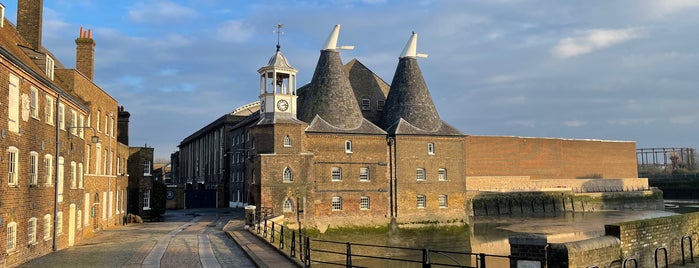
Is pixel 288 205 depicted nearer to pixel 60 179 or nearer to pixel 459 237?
pixel 459 237

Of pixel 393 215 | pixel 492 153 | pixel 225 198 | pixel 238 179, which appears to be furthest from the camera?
pixel 492 153

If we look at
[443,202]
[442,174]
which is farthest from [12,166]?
[443,202]

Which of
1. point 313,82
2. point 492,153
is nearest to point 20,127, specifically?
point 313,82

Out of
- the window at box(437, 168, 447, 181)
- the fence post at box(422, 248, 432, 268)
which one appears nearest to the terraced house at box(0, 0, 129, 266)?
the fence post at box(422, 248, 432, 268)

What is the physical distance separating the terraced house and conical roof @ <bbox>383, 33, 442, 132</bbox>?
18971 millimetres

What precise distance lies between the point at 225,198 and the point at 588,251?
141ft

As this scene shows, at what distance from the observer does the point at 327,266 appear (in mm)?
26750

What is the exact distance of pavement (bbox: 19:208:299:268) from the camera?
1486cm

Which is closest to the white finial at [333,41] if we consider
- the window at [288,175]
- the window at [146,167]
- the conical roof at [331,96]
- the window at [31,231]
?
the conical roof at [331,96]

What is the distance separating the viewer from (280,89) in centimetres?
3503

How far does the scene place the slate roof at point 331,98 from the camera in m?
35.8

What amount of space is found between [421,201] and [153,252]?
2284cm

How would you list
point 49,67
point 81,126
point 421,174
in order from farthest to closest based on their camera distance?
point 421,174, point 81,126, point 49,67

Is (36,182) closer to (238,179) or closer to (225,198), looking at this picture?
(238,179)
